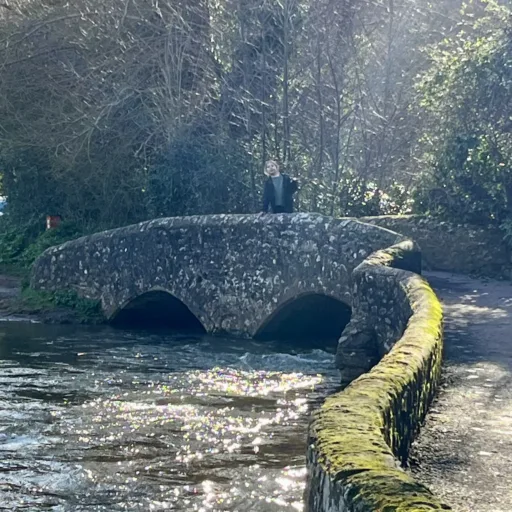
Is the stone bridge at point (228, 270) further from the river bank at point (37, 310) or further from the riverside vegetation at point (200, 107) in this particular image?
the riverside vegetation at point (200, 107)

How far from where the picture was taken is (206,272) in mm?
19047

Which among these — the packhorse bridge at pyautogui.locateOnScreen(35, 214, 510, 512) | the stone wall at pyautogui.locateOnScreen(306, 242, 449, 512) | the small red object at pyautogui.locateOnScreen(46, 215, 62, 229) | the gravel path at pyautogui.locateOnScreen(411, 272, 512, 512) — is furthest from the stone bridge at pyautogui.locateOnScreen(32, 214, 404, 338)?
the stone wall at pyautogui.locateOnScreen(306, 242, 449, 512)

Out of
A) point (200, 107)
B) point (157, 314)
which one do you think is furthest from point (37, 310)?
point (200, 107)

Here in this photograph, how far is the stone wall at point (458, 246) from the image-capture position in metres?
17.6

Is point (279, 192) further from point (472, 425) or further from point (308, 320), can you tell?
point (472, 425)

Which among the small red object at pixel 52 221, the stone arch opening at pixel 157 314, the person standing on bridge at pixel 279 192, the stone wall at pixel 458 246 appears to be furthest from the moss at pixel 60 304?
the stone wall at pixel 458 246

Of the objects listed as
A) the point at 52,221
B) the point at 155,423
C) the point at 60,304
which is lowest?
the point at 155,423

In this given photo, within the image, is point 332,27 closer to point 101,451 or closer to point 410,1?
point 410,1

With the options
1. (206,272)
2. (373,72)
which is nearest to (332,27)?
(373,72)

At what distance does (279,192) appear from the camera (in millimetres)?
17828

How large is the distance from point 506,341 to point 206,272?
860 cm

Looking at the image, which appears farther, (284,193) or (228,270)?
(228,270)

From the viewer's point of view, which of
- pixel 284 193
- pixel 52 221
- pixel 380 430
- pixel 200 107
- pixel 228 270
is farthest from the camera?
pixel 52 221

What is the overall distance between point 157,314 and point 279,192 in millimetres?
5173
